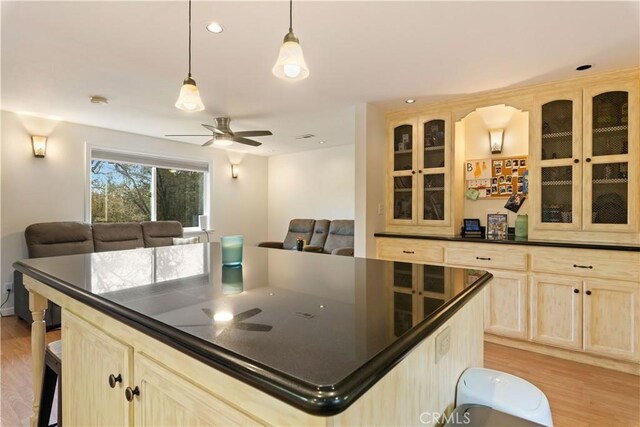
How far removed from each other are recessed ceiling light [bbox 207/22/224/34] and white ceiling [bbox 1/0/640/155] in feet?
0.15

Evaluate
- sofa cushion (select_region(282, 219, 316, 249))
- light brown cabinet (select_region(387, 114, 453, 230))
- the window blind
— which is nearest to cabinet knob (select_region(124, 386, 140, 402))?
light brown cabinet (select_region(387, 114, 453, 230))

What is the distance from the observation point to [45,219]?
13.1 ft

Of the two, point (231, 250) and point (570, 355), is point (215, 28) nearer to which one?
point (231, 250)

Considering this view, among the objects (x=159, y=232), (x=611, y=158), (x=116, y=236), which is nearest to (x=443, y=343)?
(x=611, y=158)

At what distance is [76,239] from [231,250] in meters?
3.41

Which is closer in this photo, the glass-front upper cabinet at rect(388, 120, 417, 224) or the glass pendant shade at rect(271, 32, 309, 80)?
the glass pendant shade at rect(271, 32, 309, 80)

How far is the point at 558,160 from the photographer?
2.79 m

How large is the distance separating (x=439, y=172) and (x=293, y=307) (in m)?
2.87

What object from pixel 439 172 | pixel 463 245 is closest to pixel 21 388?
pixel 463 245

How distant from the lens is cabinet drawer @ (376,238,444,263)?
10.6 feet

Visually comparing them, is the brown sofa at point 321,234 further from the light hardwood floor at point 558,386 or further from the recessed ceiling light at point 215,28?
the recessed ceiling light at point 215,28

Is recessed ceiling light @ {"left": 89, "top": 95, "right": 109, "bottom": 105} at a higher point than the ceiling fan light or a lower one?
higher

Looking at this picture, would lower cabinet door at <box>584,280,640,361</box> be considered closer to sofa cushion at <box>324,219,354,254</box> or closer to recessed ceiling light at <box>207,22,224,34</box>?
sofa cushion at <box>324,219,354,254</box>

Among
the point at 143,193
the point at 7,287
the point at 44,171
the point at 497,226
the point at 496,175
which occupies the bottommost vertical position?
the point at 7,287
